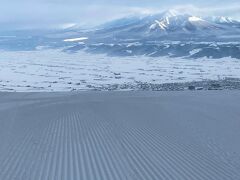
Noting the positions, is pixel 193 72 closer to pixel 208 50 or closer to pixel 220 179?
pixel 208 50

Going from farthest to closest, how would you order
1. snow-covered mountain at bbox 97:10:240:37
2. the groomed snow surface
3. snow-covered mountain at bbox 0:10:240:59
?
1. snow-covered mountain at bbox 97:10:240:37
2. snow-covered mountain at bbox 0:10:240:59
3. the groomed snow surface

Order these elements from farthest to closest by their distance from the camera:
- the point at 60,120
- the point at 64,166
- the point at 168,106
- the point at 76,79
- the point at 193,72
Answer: the point at 193,72
the point at 76,79
the point at 168,106
the point at 60,120
the point at 64,166

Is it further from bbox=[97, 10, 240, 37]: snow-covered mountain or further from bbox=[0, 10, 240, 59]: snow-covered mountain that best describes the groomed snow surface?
bbox=[97, 10, 240, 37]: snow-covered mountain

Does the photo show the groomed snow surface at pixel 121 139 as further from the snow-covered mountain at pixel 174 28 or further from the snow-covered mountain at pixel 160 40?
the snow-covered mountain at pixel 174 28

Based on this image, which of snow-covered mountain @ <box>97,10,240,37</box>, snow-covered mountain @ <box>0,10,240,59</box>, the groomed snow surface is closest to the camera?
the groomed snow surface

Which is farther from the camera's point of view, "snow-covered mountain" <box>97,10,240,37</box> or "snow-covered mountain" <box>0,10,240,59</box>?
"snow-covered mountain" <box>97,10,240,37</box>

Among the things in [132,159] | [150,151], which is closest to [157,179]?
[132,159]

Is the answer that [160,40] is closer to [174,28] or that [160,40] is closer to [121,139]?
[174,28]

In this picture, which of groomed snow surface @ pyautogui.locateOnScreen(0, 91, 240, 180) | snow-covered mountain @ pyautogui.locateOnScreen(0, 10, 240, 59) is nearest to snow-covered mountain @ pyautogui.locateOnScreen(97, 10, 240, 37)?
snow-covered mountain @ pyautogui.locateOnScreen(0, 10, 240, 59)
